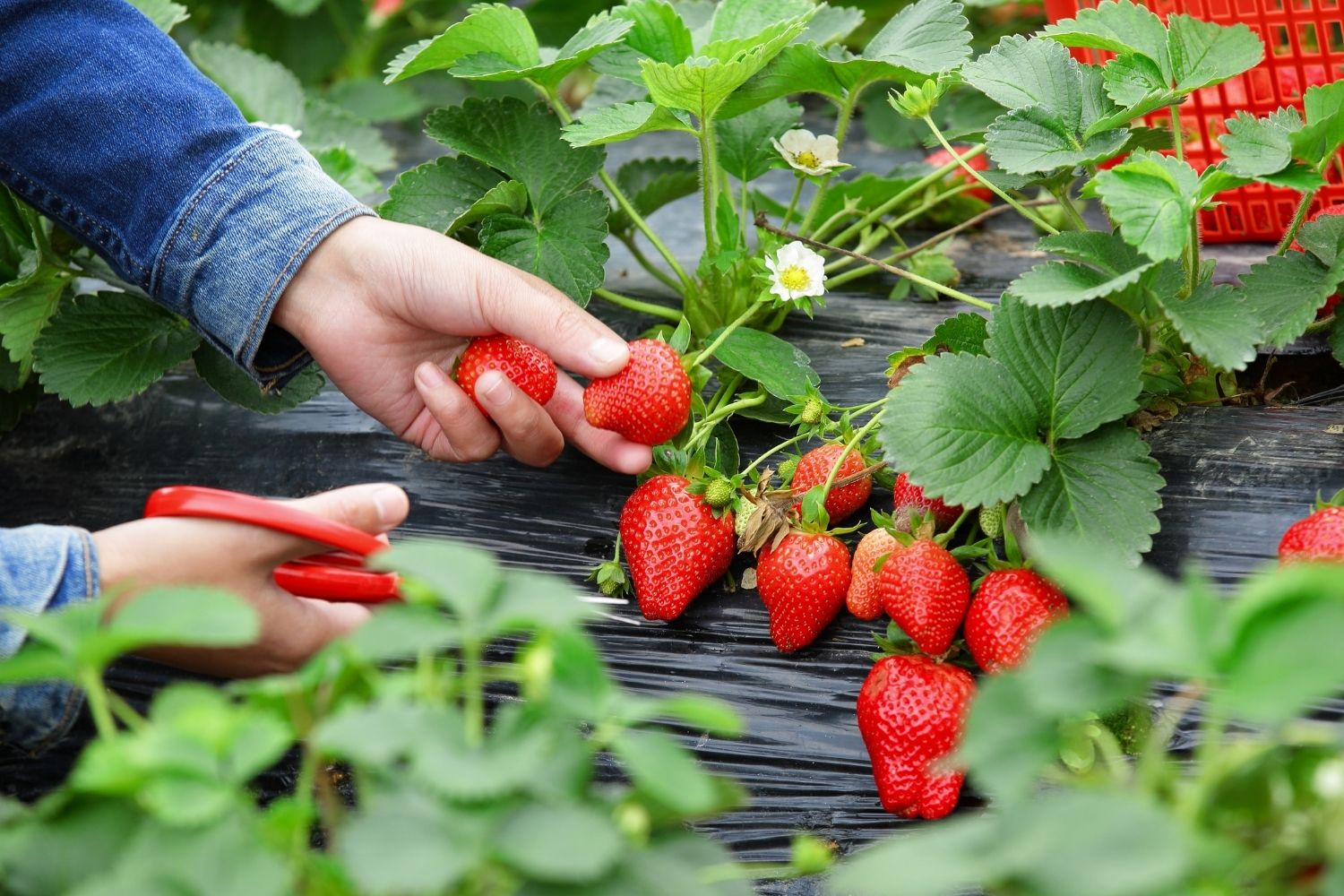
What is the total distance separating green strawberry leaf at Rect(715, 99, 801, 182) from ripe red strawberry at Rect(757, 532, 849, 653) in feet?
1.75

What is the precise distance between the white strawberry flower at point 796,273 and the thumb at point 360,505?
0.47m

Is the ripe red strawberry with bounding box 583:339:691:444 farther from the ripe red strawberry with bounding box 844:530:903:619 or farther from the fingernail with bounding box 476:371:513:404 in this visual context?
the ripe red strawberry with bounding box 844:530:903:619

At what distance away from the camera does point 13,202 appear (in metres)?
1.34

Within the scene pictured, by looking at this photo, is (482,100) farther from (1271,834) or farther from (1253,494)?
(1271,834)

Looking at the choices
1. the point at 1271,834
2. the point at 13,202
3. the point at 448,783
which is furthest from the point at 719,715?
the point at 13,202

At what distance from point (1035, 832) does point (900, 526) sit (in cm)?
59

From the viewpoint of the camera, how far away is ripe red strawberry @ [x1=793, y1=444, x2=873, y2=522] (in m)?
1.06

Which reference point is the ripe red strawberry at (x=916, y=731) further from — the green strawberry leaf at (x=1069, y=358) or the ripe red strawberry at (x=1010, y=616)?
the green strawberry leaf at (x=1069, y=358)

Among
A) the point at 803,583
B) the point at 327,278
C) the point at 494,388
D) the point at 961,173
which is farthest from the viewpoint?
the point at 961,173

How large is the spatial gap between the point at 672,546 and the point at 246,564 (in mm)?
351

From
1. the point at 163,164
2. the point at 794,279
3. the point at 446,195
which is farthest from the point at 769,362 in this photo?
the point at 163,164

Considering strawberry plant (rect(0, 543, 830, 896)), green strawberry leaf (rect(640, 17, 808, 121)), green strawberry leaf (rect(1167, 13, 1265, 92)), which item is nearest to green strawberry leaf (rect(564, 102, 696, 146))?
green strawberry leaf (rect(640, 17, 808, 121))

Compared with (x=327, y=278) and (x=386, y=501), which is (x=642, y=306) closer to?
(x=327, y=278)

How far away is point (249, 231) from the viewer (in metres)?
1.19
